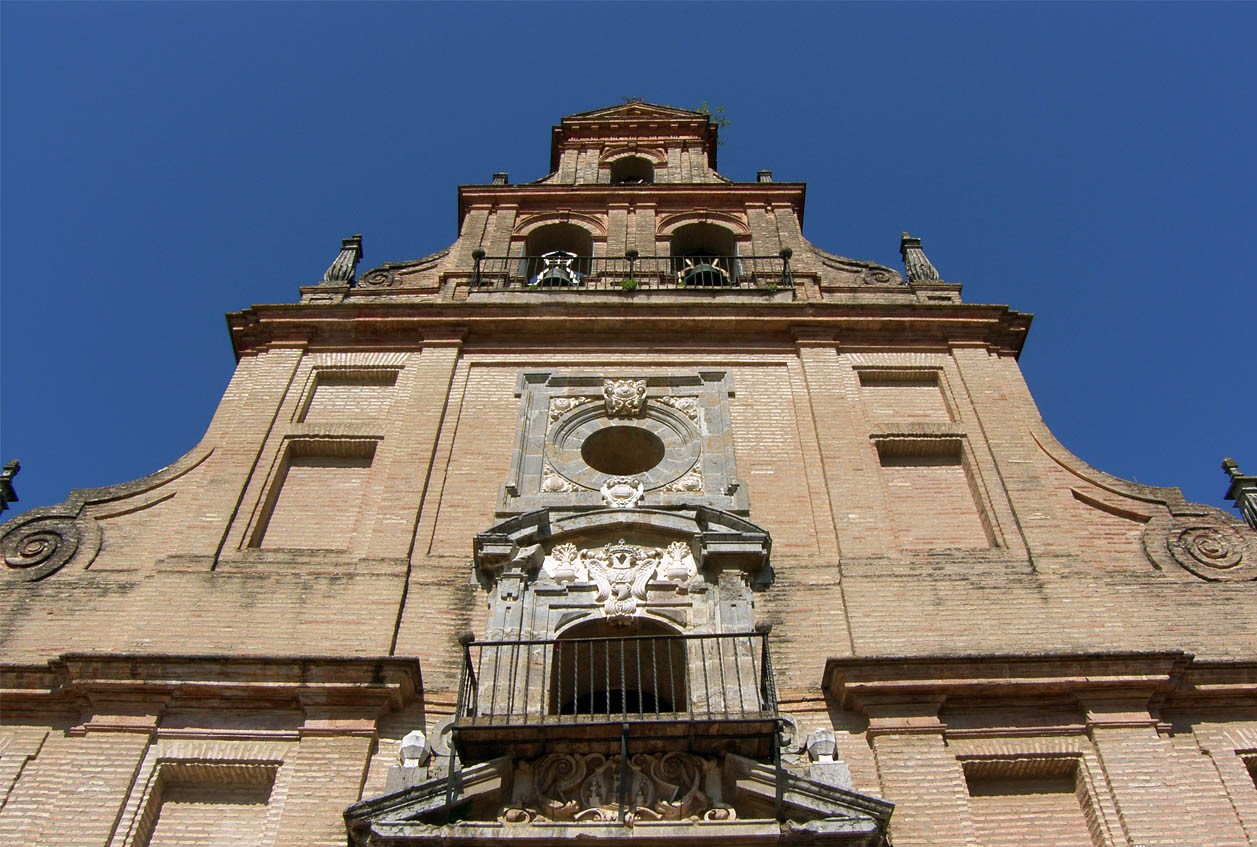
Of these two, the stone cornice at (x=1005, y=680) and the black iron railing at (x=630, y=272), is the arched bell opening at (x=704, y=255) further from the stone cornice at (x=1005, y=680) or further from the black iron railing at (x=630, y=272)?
the stone cornice at (x=1005, y=680)

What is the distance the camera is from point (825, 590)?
34.0 ft

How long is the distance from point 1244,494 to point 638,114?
40.5 feet

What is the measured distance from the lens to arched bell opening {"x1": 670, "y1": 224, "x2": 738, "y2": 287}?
15.5 metres

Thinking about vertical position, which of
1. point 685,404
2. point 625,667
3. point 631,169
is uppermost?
point 631,169

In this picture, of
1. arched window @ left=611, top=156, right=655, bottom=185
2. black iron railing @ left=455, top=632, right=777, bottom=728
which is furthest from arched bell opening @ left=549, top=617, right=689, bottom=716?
arched window @ left=611, top=156, right=655, bottom=185

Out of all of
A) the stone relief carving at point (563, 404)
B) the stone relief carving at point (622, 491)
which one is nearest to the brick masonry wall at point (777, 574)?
the stone relief carving at point (563, 404)

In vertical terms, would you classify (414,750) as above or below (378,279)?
below

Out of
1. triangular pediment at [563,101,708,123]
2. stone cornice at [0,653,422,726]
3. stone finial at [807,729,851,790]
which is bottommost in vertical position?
stone finial at [807,729,851,790]

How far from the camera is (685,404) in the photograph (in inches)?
501

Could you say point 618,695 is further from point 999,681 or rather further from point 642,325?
point 642,325

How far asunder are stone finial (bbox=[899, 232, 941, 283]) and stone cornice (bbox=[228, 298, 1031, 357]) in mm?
1117

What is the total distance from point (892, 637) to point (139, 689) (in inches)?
240

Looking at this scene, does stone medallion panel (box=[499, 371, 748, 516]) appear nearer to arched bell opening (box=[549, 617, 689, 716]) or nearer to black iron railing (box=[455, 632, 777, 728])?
arched bell opening (box=[549, 617, 689, 716])

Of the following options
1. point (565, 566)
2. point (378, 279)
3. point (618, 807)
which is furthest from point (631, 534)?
point (378, 279)
